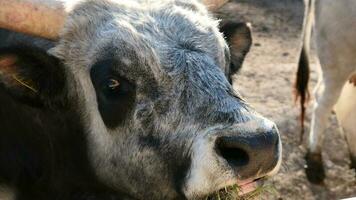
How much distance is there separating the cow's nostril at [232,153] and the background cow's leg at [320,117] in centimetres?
340

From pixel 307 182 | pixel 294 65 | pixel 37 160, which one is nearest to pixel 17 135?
pixel 37 160

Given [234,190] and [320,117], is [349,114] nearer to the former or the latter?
[320,117]

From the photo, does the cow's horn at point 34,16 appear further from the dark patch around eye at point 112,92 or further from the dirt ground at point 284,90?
the dirt ground at point 284,90

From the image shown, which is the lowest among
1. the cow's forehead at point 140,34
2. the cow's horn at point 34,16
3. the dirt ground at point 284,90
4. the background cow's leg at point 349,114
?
the dirt ground at point 284,90

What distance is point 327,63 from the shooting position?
6.12 meters

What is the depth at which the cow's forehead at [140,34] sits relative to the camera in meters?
3.25

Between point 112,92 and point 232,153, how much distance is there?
2.32ft

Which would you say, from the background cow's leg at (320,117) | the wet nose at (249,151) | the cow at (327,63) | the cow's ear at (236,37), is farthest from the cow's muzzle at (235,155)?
the background cow's leg at (320,117)

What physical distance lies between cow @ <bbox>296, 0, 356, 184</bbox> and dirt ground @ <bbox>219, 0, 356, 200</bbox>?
0.16 meters

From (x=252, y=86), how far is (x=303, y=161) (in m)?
1.71

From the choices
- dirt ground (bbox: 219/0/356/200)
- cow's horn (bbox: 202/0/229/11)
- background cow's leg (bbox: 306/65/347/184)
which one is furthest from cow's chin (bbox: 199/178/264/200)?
background cow's leg (bbox: 306/65/347/184)

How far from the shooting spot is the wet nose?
9.47ft

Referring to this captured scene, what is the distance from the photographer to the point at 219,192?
3230mm

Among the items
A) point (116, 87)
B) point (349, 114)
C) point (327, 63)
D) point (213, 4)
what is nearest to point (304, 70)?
point (327, 63)
